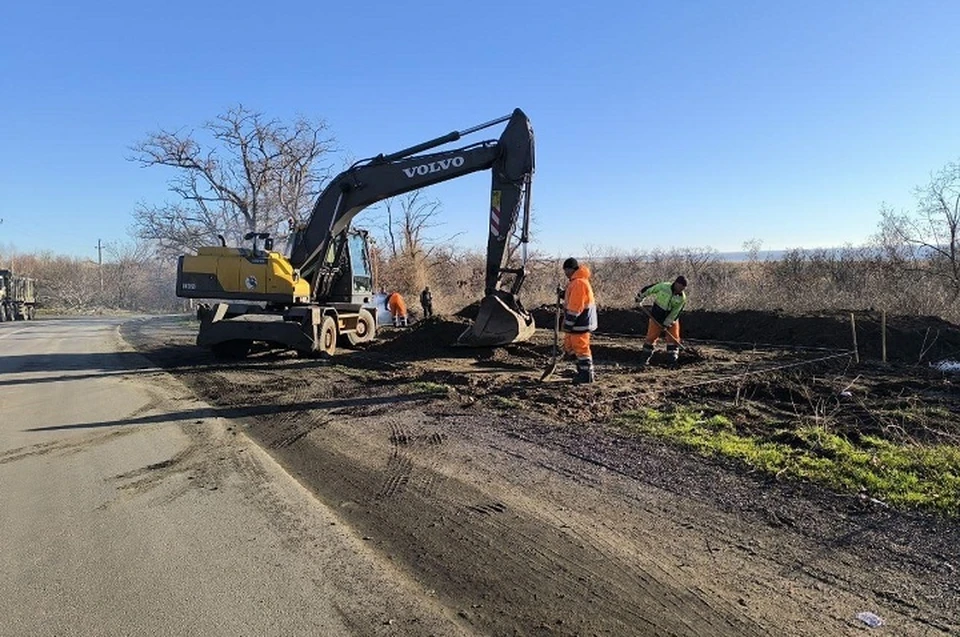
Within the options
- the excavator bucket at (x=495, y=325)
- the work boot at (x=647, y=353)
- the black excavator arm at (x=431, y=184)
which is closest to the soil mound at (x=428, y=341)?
the excavator bucket at (x=495, y=325)

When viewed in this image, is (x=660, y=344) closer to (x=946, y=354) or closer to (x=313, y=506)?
(x=946, y=354)

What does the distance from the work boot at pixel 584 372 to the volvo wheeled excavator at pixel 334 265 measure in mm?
2629

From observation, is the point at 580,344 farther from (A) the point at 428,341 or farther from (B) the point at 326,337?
(B) the point at 326,337

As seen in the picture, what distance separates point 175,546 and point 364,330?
453 inches

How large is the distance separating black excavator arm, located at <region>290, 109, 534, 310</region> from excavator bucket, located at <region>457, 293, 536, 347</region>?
360mm

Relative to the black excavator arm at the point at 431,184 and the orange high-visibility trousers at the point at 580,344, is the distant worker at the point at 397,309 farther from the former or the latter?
the orange high-visibility trousers at the point at 580,344

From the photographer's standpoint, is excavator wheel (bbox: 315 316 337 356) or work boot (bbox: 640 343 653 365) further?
excavator wheel (bbox: 315 316 337 356)

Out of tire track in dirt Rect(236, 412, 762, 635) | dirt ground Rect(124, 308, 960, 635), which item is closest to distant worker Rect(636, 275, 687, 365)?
dirt ground Rect(124, 308, 960, 635)

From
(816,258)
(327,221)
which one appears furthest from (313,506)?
(816,258)

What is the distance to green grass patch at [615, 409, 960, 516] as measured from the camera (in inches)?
181

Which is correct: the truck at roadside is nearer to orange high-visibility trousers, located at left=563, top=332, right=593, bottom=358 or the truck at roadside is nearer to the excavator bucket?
the excavator bucket

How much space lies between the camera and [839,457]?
541cm

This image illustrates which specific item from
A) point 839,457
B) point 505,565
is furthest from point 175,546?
point 839,457

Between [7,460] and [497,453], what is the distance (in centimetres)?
461
